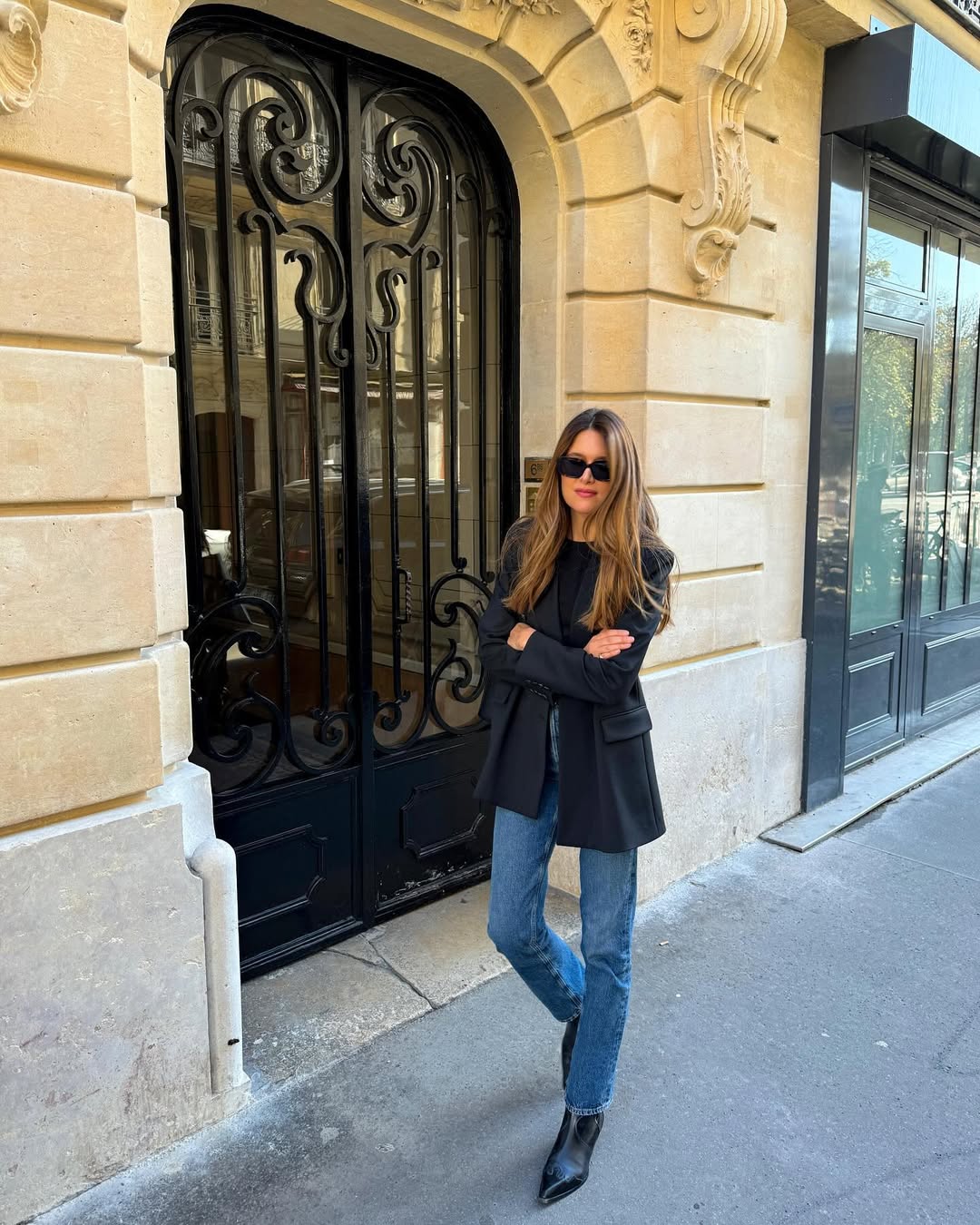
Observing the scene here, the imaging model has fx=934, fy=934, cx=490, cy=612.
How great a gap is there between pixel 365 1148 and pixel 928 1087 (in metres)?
1.85

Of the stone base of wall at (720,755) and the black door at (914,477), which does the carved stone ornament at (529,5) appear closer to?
the black door at (914,477)

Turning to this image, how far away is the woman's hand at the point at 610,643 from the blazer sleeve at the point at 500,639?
0.78 feet

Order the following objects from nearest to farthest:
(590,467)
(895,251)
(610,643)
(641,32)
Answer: (610,643) → (590,467) → (641,32) → (895,251)

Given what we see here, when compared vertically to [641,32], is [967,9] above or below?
above

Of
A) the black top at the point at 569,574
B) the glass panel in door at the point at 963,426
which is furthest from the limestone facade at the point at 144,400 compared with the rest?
the glass panel in door at the point at 963,426

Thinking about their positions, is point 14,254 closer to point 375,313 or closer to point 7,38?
point 7,38

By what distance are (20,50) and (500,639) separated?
1.88m

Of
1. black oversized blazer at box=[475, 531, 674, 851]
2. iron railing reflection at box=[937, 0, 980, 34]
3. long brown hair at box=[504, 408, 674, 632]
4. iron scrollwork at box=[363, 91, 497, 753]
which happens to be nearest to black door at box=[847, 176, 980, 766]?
iron railing reflection at box=[937, 0, 980, 34]

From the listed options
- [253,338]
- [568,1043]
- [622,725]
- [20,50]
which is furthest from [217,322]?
[568,1043]

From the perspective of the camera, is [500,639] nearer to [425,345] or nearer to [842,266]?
[425,345]

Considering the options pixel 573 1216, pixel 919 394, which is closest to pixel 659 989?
pixel 573 1216

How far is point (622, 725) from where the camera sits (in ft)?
8.40

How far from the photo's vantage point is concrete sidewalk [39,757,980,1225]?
8.49 ft

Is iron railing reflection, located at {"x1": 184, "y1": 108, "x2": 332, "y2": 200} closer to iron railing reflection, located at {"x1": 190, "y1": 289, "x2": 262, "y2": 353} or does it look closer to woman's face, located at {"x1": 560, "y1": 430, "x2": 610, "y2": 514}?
iron railing reflection, located at {"x1": 190, "y1": 289, "x2": 262, "y2": 353}
